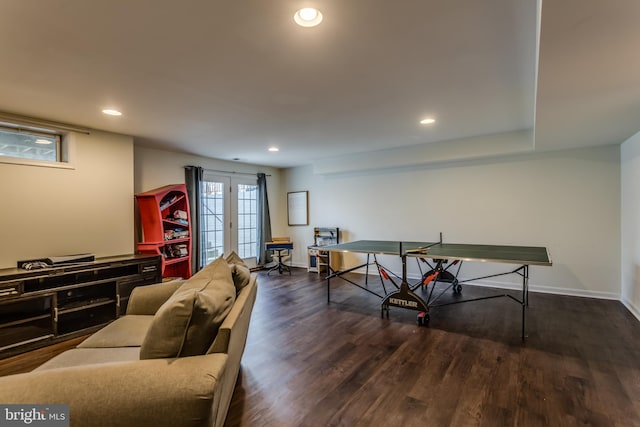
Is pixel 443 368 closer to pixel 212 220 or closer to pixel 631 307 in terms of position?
pixel 631 307

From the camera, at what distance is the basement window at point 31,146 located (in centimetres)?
333

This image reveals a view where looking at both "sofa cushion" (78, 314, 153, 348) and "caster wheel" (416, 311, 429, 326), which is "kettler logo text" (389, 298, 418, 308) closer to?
"caster wheel" (416, 311, 429, 326)

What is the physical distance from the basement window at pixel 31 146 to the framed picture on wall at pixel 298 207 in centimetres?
440

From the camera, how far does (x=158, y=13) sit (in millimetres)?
1723

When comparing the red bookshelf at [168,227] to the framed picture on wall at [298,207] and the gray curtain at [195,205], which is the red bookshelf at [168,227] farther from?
the framed picture on wall at [298,207]

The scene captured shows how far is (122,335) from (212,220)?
4.14 metres

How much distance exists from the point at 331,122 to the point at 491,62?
6.32 feet

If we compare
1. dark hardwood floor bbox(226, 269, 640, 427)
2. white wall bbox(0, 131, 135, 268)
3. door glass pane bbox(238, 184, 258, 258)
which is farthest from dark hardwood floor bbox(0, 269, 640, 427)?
door glass pane bbox(238, 184, 258, 258)

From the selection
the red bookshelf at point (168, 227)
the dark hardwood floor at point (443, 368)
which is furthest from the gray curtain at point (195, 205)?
the dark hardwood floor at point (443, 368)

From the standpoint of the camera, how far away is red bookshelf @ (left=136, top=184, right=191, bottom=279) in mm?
4367

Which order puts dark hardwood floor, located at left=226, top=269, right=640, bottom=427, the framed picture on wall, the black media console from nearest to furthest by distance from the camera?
dark hardwood floor, located at left=226, top=269, right=640, bottom=427 < the black media console < the framed picture on wall

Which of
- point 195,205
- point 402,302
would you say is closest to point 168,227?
point 195,205

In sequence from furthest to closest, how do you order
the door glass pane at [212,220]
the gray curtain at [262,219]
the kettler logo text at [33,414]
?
1. the gray curtain at [262,219]
2. the door glass pane at [212,220]
3. the kettler logo text at [33,414]

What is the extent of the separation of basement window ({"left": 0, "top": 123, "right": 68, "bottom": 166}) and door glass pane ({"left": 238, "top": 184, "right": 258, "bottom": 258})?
129 inches
